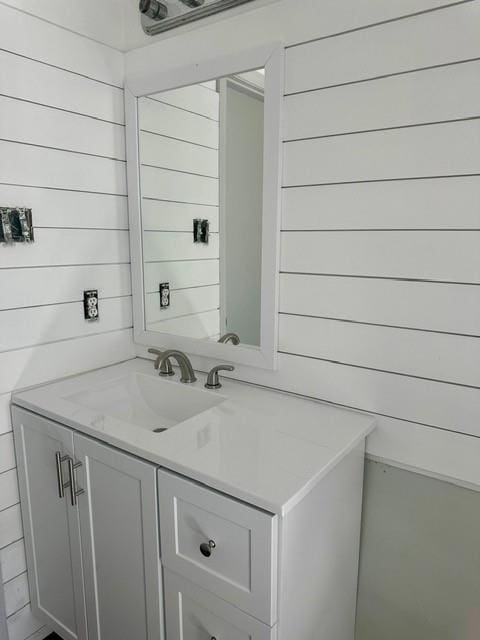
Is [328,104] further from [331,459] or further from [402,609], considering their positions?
[402,609]

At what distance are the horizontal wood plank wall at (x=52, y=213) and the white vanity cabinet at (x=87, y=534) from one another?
0.31 feet

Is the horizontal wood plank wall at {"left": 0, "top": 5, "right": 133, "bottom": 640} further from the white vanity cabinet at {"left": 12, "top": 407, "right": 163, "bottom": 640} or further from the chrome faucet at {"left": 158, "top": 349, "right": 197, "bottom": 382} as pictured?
the chrome faucet at {"left": 158, "top": 349, "right": 197, "bottom": 382}

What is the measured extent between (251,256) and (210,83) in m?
0.57

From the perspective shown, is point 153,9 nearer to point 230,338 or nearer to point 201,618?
point 230,338

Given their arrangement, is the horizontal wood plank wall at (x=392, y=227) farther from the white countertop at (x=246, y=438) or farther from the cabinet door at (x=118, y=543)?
the cabinet door at (x=118, y=543)

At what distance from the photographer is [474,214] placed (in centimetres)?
111

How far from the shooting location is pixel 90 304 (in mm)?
1709

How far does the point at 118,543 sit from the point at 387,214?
3.77ft

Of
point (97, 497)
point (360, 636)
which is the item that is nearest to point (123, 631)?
point (97, 497)

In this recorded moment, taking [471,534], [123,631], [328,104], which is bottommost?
[123,631]

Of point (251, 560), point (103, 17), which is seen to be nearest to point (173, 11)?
point (103, 17)

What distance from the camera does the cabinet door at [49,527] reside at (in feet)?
4.63

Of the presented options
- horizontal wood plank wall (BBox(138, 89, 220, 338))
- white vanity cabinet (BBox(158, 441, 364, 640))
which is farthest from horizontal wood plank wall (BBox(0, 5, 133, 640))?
white vanity cabinet (BBox(158, 441, 364, 640))

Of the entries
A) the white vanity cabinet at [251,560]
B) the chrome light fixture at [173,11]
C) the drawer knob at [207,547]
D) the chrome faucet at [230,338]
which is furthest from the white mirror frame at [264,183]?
the drawer knob at [207,547]
